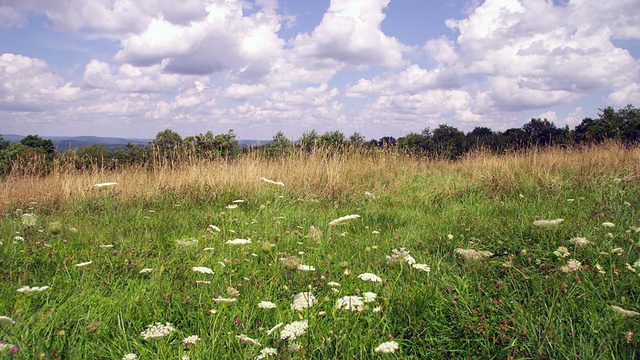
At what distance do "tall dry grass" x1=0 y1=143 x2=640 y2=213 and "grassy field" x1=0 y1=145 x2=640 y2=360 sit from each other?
0.54 metres

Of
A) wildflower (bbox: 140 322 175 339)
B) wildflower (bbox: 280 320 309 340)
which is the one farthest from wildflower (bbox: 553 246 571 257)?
wildflower (bbox: 140 322 175 339)

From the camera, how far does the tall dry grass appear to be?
5879mm

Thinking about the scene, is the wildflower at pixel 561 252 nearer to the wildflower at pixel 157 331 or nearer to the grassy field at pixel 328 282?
the grassy field at pixel 328 282

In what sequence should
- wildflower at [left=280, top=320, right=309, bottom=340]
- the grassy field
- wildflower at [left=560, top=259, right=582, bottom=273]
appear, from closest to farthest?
1. wildflower at [left=280, top=320, right=309, bottom=340]
2. the grassy field
3. wildflower at [left=560, top=259, right=582, bottom=273]

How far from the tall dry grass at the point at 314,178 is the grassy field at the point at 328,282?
538 mm

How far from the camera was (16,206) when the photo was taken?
5.59 m

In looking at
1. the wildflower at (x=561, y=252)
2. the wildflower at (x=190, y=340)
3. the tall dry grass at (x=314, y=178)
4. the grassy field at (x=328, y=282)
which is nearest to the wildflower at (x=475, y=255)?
the grassy field at (x=328, y=282)

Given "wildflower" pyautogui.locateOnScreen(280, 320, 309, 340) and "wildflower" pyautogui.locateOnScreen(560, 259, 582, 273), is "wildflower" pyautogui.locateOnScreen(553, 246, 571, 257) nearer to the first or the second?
"wildflower" pyautogui.locateOnScreen(560, 259, 582, 273)

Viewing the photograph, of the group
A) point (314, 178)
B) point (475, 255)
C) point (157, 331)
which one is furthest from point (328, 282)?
point (314, 178)

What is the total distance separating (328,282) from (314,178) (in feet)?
13.9

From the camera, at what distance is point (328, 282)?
104 inches

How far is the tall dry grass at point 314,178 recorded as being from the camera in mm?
5879

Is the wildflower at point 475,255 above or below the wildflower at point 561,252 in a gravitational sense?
below

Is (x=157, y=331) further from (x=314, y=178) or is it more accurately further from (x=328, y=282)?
(x=314, y=178)
